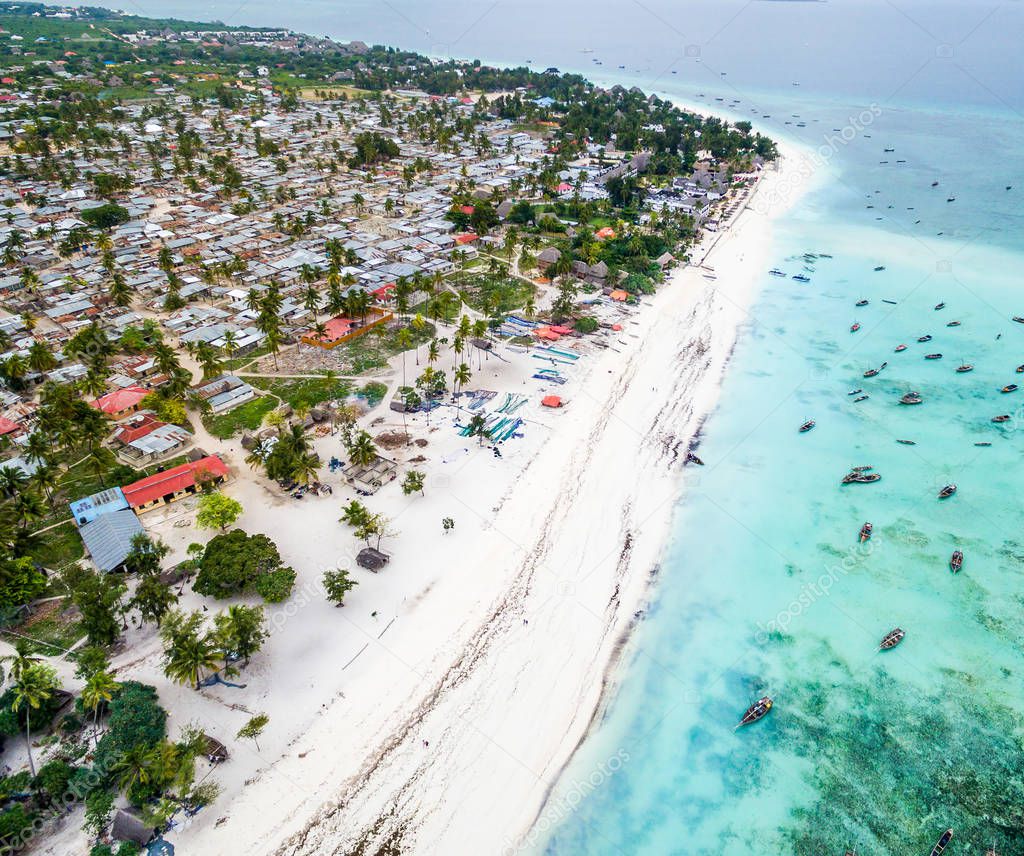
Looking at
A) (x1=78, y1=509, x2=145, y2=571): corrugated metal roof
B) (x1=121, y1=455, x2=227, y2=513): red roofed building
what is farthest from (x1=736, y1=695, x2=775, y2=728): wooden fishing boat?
(x1=78, y1=509, x2=145, y2=571): corrugated metal roof

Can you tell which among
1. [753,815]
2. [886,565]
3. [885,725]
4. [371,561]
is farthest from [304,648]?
[886,565]

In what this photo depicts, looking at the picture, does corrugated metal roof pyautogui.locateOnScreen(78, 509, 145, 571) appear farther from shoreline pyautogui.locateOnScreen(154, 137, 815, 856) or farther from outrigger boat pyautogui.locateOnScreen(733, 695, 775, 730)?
outrigger boat pyautogui.locateOnScreen(733, 695, 775, 730)

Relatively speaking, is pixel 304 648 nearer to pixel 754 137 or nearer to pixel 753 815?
pixel 753 815

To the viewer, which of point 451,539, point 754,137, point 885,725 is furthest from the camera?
point 754,137

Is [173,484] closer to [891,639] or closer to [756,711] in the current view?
[756,711]

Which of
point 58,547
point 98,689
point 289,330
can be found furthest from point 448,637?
point 289,330

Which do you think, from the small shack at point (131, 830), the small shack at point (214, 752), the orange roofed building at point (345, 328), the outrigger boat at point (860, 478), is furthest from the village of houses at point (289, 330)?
the outrigger boat at point (860, 478)

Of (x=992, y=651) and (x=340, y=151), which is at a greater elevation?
(x=340, y=151)
